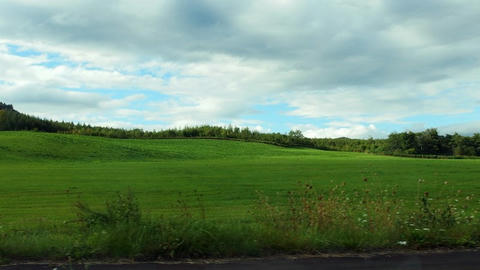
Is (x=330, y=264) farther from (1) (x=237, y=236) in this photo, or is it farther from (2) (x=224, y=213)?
(2) (x=224, y=213)

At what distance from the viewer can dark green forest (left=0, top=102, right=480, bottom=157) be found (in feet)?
249

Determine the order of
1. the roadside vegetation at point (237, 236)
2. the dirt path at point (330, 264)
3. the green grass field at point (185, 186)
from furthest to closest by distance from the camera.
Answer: the green grass field at point (185, 186) → the roadside vegetation at point (237, 236) → the dirt path at point (330, 264)

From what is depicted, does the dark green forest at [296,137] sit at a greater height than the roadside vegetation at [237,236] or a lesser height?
greater

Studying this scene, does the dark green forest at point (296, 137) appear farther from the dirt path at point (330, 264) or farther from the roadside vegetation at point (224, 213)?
the dirt path at point (330, 264)

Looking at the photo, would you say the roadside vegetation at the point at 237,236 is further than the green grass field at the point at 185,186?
No

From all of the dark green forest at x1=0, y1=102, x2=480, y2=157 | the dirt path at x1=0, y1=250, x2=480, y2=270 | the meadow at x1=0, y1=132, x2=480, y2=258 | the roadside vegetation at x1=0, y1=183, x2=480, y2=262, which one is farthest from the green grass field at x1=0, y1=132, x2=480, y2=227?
the dark green forest at x1=0, y1=102, x2=480, y2=157

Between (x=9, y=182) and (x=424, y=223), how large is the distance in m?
21.1

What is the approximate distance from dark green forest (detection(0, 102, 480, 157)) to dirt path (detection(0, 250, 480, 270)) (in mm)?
71283

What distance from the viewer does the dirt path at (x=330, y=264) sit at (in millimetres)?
6391

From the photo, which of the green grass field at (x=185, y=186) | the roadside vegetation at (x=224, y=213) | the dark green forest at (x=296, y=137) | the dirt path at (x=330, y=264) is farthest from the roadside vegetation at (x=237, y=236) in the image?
the dark green forest at (x=296, y=137)

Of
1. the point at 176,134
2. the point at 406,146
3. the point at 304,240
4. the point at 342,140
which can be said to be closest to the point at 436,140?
the point at 406,146

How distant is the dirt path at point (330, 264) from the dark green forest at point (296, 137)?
7128cm

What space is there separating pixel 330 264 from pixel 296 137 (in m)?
85.2

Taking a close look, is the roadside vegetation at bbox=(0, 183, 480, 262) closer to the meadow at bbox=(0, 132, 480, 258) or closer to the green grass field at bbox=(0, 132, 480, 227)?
the meadow at bbox=(0, 132, 480, 258)
